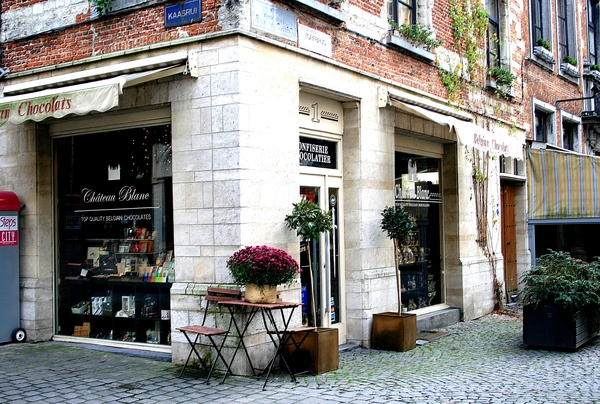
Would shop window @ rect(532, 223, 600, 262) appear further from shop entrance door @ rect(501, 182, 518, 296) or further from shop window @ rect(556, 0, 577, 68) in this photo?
shop window @ rect(556, 0, 577, 68)

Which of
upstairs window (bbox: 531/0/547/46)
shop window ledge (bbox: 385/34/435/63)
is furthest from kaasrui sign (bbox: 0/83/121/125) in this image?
upstairs window (bbox: 531/0/547/46)

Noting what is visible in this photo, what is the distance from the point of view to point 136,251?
883cm

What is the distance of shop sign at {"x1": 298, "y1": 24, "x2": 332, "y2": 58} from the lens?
8.61 m

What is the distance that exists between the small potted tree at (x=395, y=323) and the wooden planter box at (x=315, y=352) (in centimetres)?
167

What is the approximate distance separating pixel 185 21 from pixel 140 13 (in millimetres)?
775

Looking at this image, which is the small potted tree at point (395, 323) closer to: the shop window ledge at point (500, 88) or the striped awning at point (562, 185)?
the shop window ledge at point (500, 88)

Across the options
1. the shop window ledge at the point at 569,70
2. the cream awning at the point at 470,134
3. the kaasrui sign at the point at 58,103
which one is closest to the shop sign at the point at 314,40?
the cream awning at the point at 470,134

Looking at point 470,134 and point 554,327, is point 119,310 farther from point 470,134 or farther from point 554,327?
point 554,327

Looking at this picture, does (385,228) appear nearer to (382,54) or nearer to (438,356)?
(438,356)

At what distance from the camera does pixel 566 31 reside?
18.5 m

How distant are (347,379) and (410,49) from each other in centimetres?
576

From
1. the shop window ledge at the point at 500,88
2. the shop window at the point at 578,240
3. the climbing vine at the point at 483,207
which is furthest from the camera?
the shop window at the point at 578,240

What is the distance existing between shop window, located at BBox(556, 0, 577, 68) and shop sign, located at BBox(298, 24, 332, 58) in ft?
37.1

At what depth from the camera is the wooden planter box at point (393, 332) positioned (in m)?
9.20
